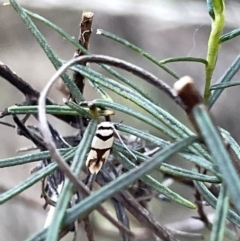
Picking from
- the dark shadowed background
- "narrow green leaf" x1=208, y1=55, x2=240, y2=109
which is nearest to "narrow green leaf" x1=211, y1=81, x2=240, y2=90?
"narrow green leaf" x1=208, y1=55, x2=240, y2=109

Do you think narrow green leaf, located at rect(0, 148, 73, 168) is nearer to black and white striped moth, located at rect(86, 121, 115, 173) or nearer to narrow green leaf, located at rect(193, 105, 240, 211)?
black and white striped moth, located at rect(86, 121, 115, 173)

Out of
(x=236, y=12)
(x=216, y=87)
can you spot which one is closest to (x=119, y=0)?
(x=236, y=12)

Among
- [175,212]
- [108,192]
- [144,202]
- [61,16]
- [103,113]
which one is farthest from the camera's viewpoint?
[61,16]

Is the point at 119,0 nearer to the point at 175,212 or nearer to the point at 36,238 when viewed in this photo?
the point at 175,212

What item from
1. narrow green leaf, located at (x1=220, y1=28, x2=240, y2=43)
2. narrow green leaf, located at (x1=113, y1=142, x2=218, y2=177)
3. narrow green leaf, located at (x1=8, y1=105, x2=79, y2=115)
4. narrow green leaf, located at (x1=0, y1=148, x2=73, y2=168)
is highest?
narrow green leaf, located at (x1=220, y1=28, x2=240, y2=43)

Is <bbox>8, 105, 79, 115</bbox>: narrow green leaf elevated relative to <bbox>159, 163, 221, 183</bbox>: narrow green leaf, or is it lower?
elevated

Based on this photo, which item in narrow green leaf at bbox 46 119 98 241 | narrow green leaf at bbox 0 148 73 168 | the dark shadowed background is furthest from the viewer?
the dark shadowed background

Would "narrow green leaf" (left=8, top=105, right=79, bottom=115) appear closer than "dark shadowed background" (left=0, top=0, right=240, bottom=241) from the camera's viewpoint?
Yes

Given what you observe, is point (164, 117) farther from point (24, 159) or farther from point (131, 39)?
point (131, 39)
